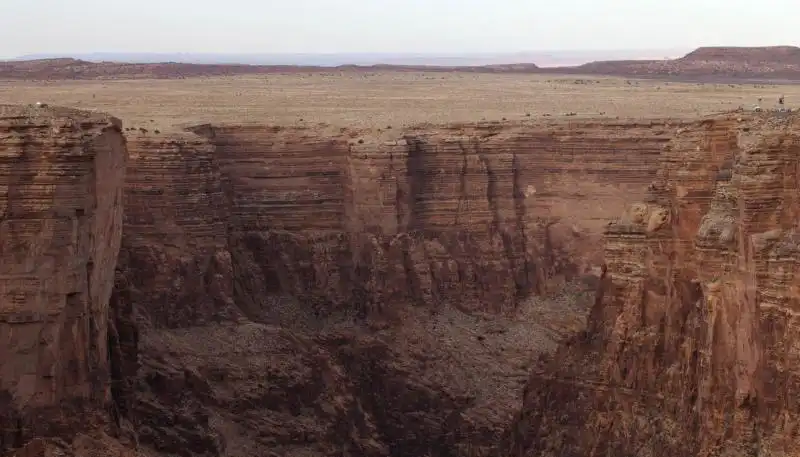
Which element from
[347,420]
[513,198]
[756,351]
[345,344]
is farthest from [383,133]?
[756,351]

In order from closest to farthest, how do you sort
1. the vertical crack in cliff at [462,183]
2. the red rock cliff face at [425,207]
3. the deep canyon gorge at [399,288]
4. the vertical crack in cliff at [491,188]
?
the deep canyon gorge at [399,288]
the red rock cliff face at [425,207]
the vertical crack in cliff at [462,183]
the vertical crack in cliff at [491,188]

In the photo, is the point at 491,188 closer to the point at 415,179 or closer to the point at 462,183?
the point at 462,183

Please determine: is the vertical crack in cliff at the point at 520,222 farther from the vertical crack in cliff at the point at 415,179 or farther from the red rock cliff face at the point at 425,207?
the vertical crack in cliff at the point at 415,179

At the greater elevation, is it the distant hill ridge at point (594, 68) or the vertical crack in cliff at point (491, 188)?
the vertical crack in cliff at point (491, 188)

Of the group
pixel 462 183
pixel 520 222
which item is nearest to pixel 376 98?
pixel 520 222

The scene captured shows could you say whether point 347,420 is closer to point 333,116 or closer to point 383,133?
point 383,133

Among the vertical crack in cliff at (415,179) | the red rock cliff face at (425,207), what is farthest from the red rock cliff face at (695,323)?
the vertical crack in cliff at (415,179)

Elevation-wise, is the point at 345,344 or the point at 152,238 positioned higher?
the point at 152,238
